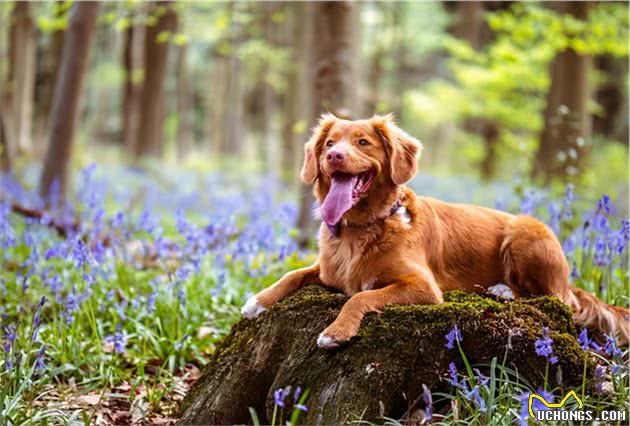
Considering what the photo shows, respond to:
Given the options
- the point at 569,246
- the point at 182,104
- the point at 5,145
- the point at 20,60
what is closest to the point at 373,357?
the point at 569,246

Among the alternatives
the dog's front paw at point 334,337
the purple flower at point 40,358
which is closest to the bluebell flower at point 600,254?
the dog's front paw at point 334,337

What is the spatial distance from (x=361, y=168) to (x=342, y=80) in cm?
425

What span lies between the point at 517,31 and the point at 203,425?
8.14 m

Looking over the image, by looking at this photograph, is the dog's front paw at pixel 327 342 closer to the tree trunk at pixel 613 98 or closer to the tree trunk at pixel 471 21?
the tree trunk at pixel 471 21

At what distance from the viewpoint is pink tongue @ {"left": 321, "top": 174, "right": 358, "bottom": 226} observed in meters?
3.73

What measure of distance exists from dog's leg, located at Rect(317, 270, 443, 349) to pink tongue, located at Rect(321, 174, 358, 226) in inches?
18.1

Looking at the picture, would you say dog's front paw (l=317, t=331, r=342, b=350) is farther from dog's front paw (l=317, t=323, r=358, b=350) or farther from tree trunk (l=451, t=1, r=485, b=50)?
tree trunk (l=451, t=1, r=485, b=50)

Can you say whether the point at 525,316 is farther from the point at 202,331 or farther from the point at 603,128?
the point at 603,128

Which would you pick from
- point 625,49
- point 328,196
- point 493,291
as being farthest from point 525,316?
point 625,49

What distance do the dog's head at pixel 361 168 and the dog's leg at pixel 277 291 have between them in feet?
1.60

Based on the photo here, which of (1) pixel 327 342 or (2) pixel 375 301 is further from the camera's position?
(2) pixel 375 301

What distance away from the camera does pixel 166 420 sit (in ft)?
12.7

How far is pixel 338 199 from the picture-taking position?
3744 millimetres

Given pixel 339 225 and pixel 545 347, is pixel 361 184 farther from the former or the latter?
pixel 545 347
